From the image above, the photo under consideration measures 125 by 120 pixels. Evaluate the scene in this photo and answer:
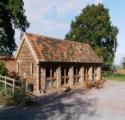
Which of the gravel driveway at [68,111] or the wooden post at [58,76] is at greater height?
the wooden post at [58,76]

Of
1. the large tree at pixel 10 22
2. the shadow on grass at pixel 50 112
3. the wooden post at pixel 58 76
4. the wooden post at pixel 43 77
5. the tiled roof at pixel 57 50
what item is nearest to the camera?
the shadow on grass at pixel 50 112

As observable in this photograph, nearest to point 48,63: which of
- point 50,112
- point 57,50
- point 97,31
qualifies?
point 57,50

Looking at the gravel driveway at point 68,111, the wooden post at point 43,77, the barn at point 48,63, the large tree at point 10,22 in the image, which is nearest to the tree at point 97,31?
the large tree at point 10,22

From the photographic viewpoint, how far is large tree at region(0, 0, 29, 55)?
3812 centimetres

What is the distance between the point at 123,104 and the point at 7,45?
79.7 ft

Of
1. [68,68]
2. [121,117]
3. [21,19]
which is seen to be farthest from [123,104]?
[21,19]

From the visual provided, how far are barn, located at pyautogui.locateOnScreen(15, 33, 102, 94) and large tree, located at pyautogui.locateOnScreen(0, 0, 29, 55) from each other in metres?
8.60

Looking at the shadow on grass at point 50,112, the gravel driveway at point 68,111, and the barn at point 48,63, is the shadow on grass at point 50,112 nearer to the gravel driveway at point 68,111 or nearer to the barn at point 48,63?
the gravel driveway at point 68,111

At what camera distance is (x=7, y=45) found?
135ft

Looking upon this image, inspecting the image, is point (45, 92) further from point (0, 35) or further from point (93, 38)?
point (93, 38)

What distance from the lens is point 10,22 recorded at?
4031cm

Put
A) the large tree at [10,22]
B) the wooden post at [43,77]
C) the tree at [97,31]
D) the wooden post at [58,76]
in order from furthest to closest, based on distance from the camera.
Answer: the tree at [97,31] → the large tree at [10,22] → the wooden post at [58,76] → the wooden post at [43,77]

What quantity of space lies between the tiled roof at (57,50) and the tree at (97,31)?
2197 cm

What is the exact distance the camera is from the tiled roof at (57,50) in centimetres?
2870
